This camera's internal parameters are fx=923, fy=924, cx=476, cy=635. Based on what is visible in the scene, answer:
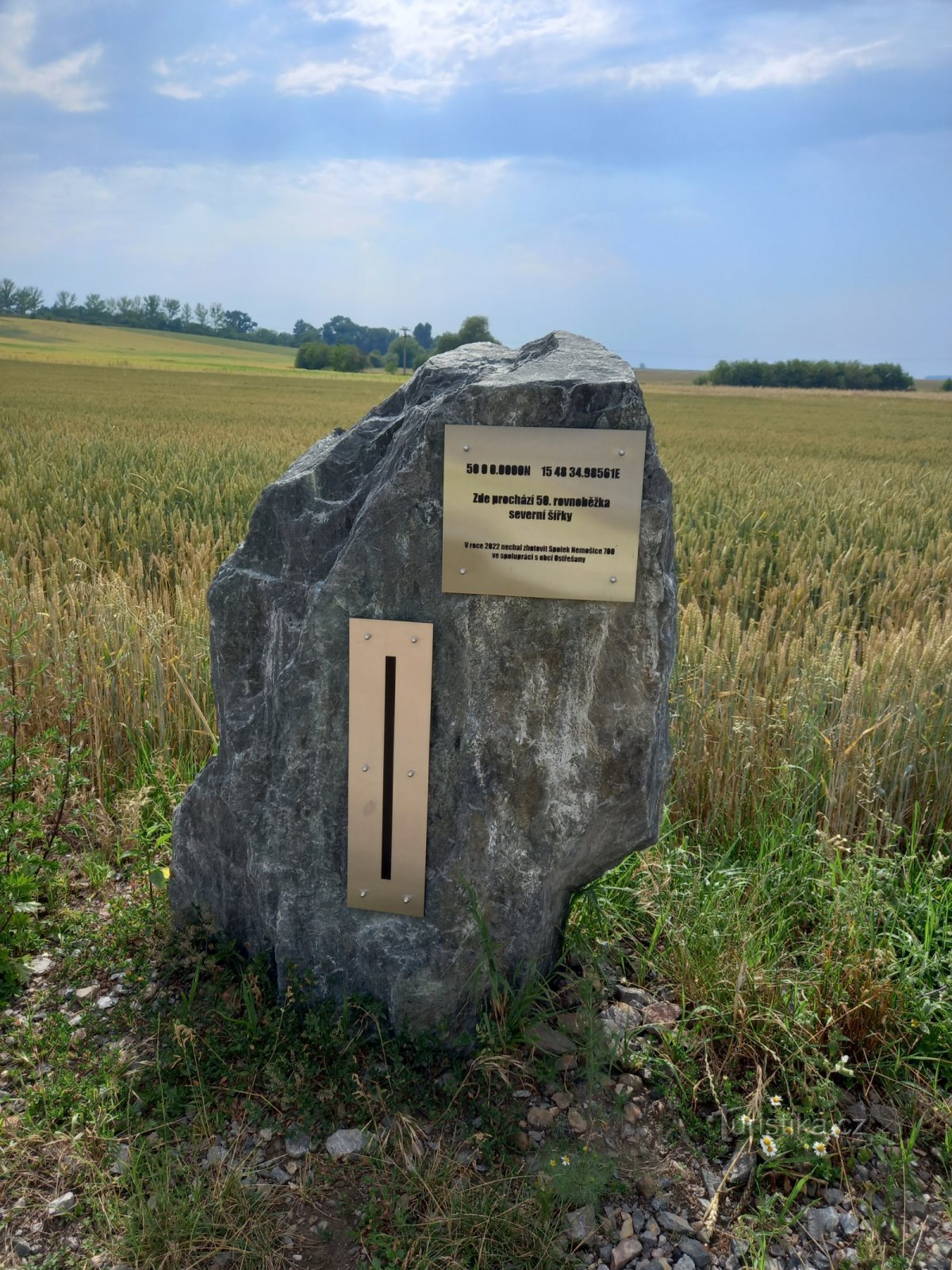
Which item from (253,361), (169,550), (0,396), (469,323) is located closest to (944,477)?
(169,550)

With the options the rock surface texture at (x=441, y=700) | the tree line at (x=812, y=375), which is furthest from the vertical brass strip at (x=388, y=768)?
the tree line at (x=812, y=375)

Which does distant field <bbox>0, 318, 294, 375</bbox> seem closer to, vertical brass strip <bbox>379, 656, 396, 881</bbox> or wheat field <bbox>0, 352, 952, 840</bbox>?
wheat field <bbox>0, 352, 952, 840</bbox>

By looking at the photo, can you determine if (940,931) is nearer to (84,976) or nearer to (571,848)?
(571,848)

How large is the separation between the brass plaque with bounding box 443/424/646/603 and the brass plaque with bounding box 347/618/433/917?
242 mm

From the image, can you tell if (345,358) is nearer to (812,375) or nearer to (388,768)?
(812,375)

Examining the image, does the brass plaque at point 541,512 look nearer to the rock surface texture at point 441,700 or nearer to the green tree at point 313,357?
the rock surface texture at point 441,700

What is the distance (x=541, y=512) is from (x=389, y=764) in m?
0.78

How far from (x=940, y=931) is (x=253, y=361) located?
292 ft

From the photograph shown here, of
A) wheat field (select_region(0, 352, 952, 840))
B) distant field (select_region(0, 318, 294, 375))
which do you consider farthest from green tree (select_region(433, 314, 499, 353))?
wheat field (select_region(0, 352, 952, 840))

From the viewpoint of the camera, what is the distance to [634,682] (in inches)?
93.1

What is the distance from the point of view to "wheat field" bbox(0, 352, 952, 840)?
3.66m

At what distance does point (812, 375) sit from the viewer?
282 ft

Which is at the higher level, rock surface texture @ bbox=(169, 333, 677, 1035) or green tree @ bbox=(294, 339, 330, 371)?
green tree @ bbox=(294, 339, 330, 371)

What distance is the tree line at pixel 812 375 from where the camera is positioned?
275 ft
